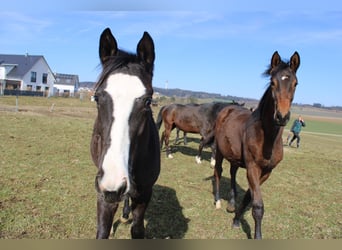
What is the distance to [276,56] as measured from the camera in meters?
4.08

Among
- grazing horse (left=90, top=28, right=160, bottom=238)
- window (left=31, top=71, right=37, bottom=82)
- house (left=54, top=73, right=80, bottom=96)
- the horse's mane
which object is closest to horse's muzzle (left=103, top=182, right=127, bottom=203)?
grazing horse (left=90, top=28, right=160, bottom=238)

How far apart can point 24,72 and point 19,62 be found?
8.88 feet

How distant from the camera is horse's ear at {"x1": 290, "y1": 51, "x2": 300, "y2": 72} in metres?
3.82

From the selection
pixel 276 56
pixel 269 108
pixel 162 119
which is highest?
pixel 276 56

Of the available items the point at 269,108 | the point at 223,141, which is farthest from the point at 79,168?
the point at 269,108

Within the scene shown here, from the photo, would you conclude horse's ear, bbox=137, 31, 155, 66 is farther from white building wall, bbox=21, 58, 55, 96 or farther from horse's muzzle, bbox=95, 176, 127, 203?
white building wall, bbox=21, 58, 55, 96

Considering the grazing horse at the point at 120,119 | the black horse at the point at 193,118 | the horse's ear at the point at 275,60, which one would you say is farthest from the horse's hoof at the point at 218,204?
the black horse at the point at 193,118

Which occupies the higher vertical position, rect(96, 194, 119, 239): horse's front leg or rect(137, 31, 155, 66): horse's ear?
rect(137, 31, 155, 66): horse's ear

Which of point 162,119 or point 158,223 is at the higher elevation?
point 162,119

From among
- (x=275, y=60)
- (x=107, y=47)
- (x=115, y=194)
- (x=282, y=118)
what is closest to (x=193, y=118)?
(x=275, y=60)

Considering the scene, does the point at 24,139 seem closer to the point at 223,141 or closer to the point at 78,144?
the point at 78,144

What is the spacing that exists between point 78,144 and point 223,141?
6364mm

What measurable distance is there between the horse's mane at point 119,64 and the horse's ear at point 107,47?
0.06 metres

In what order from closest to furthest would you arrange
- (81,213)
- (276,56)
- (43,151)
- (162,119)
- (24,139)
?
(276,56) → (81,213) → (43,151) → (24,139) → (162,119)
